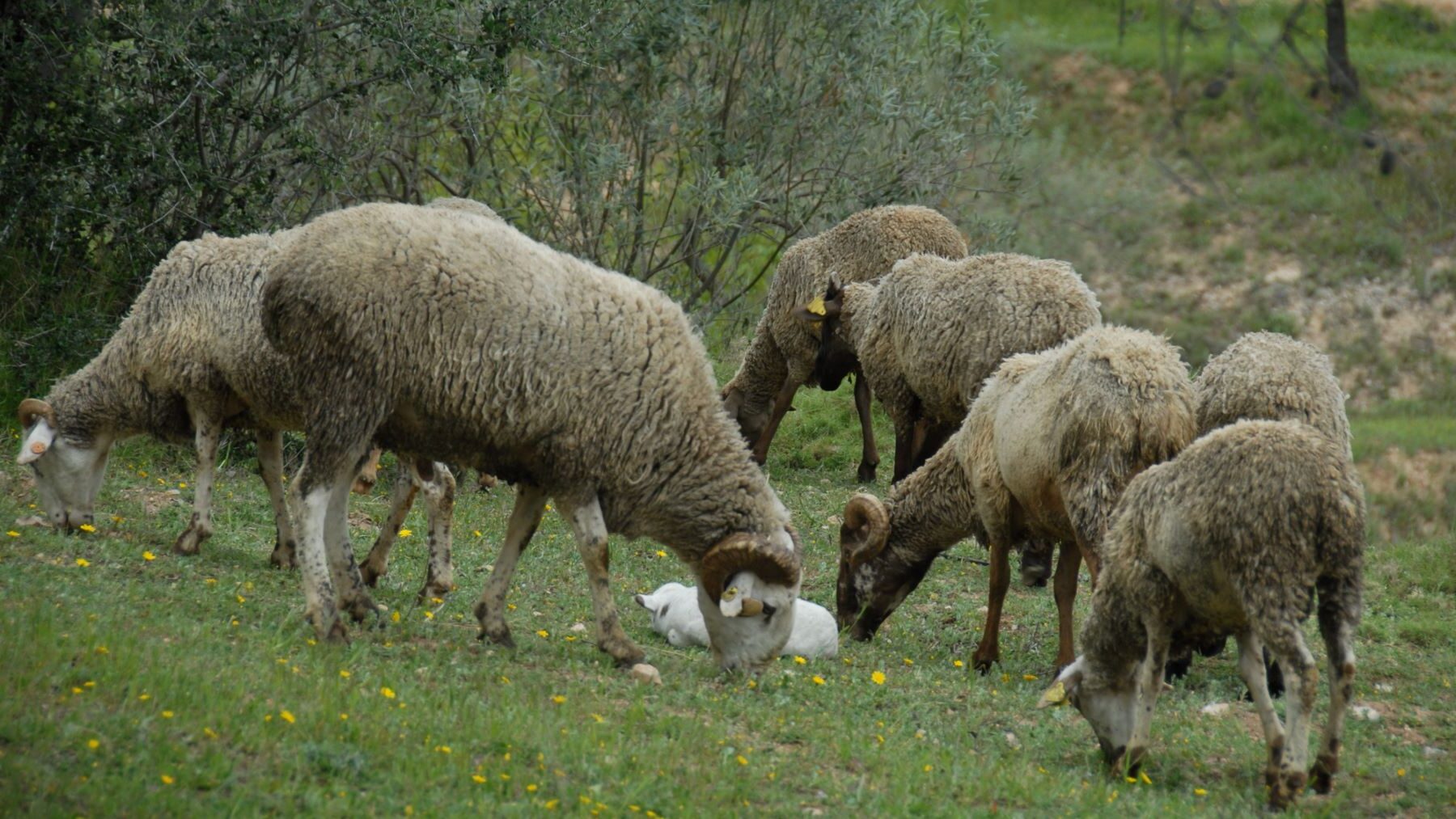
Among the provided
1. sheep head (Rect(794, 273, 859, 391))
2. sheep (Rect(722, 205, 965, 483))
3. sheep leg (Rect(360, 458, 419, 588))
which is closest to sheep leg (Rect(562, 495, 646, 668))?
sheep leg (Rect(360, 458, 419, 588))

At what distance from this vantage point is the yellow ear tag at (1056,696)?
745 cm

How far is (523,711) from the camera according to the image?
6.12 metres

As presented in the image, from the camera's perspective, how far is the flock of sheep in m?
6.64

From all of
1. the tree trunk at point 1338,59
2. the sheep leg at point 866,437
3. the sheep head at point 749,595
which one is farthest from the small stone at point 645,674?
the sheep leg at point 866,437

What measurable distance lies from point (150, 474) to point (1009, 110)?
9.49 m

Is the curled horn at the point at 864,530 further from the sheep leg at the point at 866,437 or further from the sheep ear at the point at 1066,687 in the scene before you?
the sheep leg at the point at 866,437

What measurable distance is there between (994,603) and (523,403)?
138 inches

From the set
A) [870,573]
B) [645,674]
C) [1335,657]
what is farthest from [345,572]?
[1335,657]

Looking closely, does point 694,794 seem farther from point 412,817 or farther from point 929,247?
point 929,247

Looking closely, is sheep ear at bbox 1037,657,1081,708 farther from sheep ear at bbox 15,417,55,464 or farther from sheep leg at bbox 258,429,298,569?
sheep ear at bbox 15,417,55,464

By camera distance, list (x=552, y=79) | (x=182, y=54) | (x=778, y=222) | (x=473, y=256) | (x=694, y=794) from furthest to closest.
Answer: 1. (x=778, y=222)
2. (x=552, y=79)
3. (x=182, y=54)
4. (x=473, y=256)
5. (x=694, y=794)

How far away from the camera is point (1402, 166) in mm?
3814

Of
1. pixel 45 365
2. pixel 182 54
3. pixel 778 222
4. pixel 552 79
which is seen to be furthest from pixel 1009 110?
pixel 45 365

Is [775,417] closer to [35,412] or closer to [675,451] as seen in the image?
[35,412]
